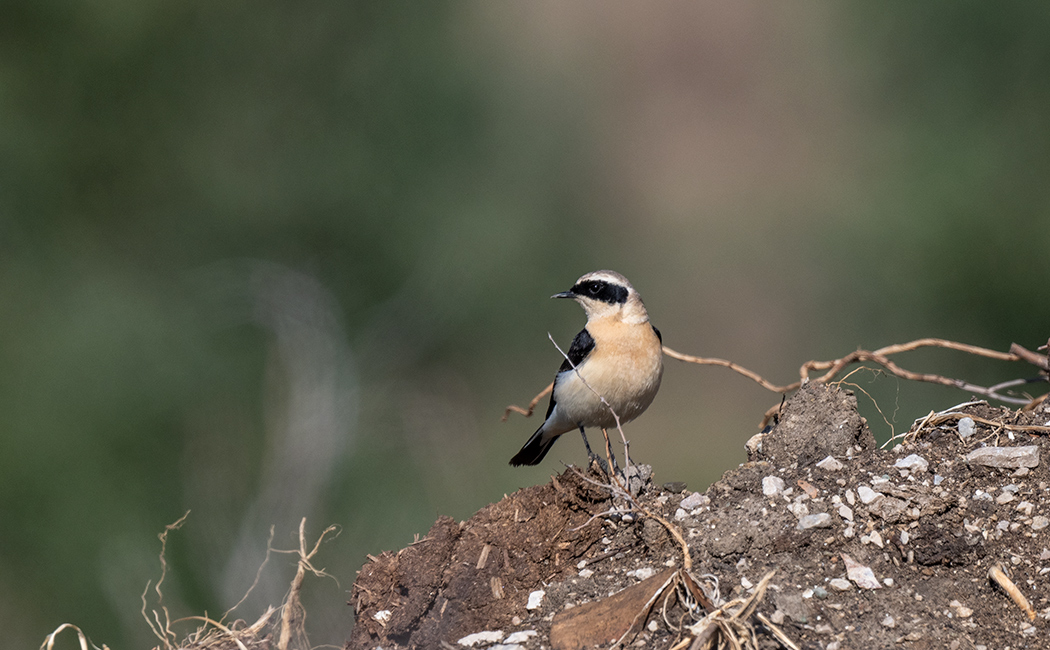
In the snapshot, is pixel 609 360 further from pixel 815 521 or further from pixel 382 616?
pixel 382 616

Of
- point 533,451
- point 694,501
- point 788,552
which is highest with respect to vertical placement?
point 533,451

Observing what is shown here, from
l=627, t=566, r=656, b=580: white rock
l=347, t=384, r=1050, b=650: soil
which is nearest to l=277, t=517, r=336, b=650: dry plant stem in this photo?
l=347, t=384, r=1050, b=650: soil

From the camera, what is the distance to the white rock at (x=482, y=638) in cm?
249

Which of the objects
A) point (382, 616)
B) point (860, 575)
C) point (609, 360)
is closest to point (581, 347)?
point (609, 360)

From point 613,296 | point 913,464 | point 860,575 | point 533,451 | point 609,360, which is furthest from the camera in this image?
point 533,451

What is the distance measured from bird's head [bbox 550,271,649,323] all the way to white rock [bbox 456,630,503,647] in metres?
2.14

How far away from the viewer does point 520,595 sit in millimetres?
2652

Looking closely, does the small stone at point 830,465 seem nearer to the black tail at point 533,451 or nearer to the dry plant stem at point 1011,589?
the dry plant stem at point 1011,589

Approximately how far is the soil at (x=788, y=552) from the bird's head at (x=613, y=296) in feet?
4.67

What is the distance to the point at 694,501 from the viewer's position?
278 cm

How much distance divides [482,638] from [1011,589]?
1548 mm

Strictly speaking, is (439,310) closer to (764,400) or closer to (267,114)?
(267,114)

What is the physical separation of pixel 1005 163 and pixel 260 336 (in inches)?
388

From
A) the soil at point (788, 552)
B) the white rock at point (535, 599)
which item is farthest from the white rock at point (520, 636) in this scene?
the white rock at point (535, 599)
